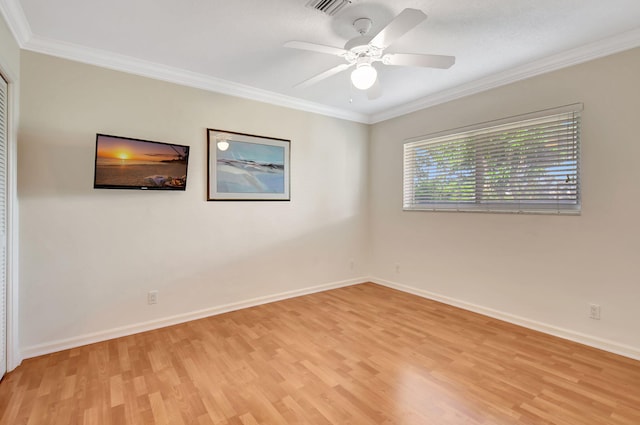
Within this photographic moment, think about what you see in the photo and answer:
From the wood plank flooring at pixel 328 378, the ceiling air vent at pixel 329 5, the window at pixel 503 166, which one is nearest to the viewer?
the wood plank flooring at pixel 328 378

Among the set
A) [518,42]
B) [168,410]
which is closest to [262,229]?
[168,410]

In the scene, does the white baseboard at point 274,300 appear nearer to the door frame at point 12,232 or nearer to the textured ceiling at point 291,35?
the door frame at point 12,232

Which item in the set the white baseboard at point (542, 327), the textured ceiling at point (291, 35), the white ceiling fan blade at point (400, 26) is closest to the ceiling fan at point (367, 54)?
the white ceiling fan blade at point (400, 26)

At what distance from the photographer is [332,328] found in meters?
3.04

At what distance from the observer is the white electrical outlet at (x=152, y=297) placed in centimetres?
301

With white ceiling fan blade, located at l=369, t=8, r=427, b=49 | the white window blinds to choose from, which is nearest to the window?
white ceiling fan blade, located at l=369, t=8, r=427, b=49

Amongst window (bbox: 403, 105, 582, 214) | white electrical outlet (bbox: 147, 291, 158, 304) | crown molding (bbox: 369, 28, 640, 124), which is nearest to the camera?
crown molding (bbox: 369, 28, 640, 124)

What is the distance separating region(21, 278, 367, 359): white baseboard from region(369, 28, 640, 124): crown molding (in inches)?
113

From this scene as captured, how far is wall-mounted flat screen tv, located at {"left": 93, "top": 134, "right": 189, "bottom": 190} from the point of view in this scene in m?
2.67

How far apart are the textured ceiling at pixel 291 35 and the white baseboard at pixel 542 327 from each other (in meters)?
2.41

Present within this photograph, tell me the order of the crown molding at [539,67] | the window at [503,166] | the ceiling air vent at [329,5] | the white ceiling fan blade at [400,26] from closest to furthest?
the white ceiling fan blade at [400,26] → the ceiling air vent at [329,5] → the crown molding at [539,67] → the window at [503,166]

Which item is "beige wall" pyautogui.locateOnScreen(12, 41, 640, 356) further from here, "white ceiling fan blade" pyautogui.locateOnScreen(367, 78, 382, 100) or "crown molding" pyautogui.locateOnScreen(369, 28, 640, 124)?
"white ceiling fan blade" pyautogui.locateOnScreen(367, 78, 382, 100)

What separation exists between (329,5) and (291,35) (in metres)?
0.49

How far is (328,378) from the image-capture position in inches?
85.2
